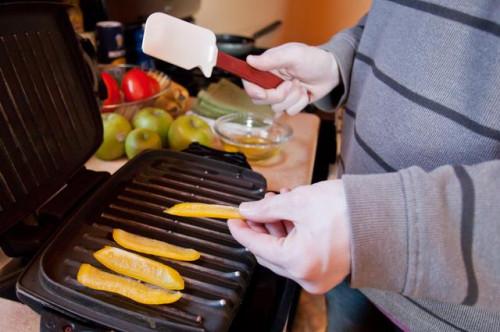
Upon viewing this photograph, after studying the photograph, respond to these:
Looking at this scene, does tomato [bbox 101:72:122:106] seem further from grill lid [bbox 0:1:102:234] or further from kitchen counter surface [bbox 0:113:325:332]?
grill lid [bbox 0:1:102:234]

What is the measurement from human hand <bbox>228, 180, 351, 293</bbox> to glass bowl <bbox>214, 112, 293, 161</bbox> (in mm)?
430

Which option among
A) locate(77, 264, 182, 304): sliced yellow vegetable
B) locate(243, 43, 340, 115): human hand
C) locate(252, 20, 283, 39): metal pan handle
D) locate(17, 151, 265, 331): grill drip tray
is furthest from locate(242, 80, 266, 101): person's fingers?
locate(252, 20, 283, 39): metal pan handle

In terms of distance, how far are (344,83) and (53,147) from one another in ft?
1.48

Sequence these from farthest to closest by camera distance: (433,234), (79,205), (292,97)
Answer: (292,97) < (79,205) < (433,234)

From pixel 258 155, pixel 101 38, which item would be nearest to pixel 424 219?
pixel 258 155

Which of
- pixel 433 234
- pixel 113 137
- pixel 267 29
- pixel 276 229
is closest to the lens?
pixel 433 234

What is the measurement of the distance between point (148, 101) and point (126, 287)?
0.58 m

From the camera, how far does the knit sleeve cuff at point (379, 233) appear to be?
0.31m

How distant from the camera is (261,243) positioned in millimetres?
361

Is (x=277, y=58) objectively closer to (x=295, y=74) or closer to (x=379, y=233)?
(x=295, y=74)

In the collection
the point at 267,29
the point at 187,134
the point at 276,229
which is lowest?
the point at 267,29

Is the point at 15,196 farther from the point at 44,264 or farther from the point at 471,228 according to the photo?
the point at 471,228

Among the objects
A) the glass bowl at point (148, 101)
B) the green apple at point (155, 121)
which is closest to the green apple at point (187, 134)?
the green apple at point (155, 121)

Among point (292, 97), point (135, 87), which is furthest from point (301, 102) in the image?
point (135, 87)
